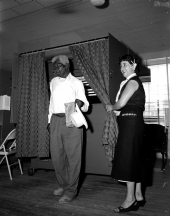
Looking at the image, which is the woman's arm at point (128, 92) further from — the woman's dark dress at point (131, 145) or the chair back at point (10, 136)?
the chair back at point (10, 136)

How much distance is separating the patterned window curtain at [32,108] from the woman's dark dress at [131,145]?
180 centimetres

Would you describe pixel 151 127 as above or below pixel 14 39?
below

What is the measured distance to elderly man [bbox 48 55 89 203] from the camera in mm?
2307

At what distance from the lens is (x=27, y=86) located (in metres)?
3.75

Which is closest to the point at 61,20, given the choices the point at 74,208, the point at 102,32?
the point at 102,32

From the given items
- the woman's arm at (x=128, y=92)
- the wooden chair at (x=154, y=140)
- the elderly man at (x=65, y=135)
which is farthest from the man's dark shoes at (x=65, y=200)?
the wooden chair at (x=154, y=140)

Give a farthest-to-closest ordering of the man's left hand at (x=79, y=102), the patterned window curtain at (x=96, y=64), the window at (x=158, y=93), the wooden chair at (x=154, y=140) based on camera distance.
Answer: the window at (x=158, y=93), the wooden chair at (x=154, y=140), the patterned window curtain at (x=96, y=64), the man's left hand at (x=79, y=102)

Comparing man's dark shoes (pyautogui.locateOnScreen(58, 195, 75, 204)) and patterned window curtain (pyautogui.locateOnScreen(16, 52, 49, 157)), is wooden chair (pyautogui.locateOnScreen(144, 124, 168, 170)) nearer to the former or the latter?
patterned window curtain (pyautogui.locateOnScreen(16, 52, 49, 157))

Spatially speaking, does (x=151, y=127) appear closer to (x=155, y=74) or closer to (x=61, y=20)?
(x=155, y=74)

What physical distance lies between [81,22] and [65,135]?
3002 millimetres

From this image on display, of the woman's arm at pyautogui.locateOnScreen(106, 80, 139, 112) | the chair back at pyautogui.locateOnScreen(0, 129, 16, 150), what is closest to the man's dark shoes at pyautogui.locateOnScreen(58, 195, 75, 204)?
the woman's arm at pyautogui.locateOnScreen(106, 80, 139, 112)

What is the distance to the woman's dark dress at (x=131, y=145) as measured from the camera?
1971mm

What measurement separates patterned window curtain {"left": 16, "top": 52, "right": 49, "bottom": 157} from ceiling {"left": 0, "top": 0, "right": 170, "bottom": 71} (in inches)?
39.7

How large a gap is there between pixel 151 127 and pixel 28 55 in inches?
121
